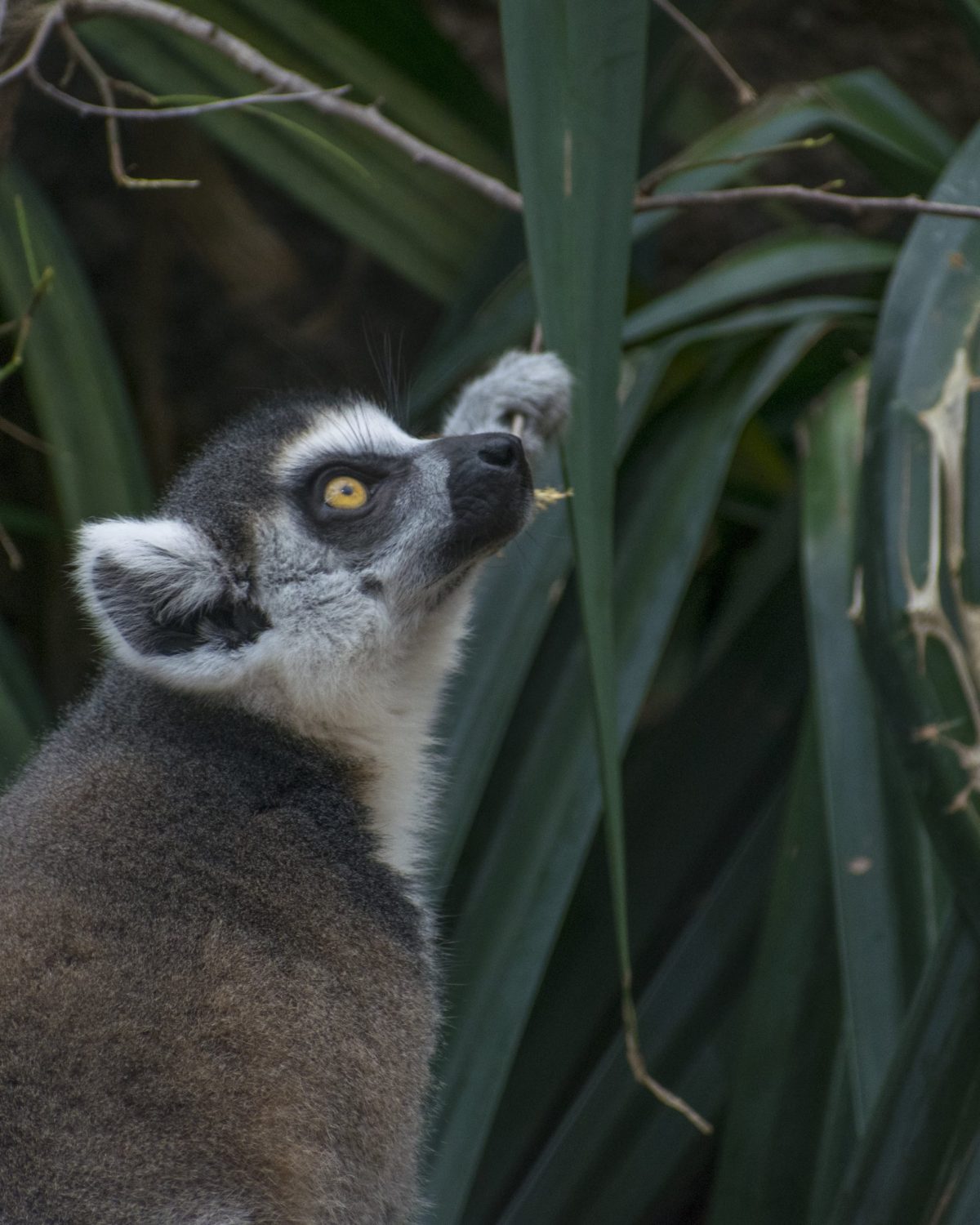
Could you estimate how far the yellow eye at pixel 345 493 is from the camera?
2234 mm

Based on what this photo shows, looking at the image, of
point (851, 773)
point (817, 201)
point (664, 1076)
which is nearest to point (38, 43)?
point (817, 201)

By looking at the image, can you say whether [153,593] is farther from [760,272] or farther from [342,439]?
[760,272]

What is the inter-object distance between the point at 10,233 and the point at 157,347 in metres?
1.28

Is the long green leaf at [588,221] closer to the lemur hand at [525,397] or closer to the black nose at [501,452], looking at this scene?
the black nose at [501,452]

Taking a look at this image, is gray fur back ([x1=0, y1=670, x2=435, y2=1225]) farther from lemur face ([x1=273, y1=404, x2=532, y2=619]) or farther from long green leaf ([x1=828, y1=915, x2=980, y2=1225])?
long green leaf ([x1=828, y1=915, x2=980, y2=1225])

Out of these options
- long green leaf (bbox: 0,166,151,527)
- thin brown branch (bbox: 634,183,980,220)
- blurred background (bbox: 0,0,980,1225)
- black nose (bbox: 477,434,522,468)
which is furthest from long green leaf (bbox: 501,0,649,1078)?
long green leaf (bbox: 0,166,151,527)

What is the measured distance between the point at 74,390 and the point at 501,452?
59.0 inches

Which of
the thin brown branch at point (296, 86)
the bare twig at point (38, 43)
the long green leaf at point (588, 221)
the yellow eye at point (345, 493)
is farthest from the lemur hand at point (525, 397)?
the bare twig at point (38, 43)

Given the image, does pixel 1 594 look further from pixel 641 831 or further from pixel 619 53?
pixel 619 53

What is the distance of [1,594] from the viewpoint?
14.8 ft

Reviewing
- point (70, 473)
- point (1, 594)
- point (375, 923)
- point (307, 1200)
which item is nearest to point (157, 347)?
point (1, 594)

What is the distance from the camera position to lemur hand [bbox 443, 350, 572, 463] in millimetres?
2393

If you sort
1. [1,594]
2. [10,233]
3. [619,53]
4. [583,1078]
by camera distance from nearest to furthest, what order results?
[619,53], [583,1078], [10,233], [1,594]

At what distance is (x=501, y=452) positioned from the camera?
2.12 meters
